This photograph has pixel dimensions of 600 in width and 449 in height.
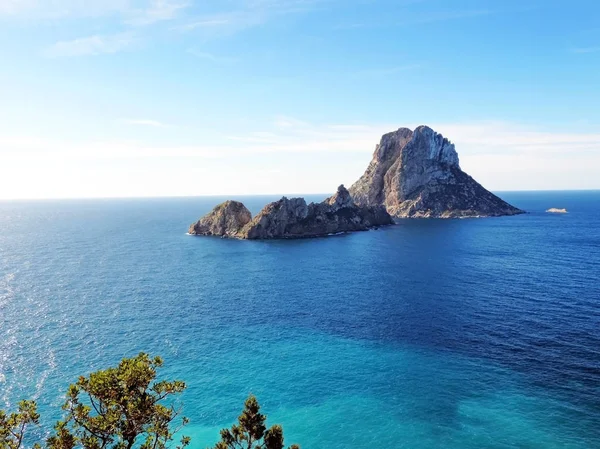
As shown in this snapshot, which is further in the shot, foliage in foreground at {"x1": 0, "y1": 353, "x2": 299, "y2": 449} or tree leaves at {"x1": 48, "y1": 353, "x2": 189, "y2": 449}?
tree leaves at {"x1": 48, "y1": 353, "x2": 189, "y2": 449}

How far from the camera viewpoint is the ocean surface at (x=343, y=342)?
52.7 metres

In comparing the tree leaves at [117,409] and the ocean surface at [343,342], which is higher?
the tree leaves at [117,409]

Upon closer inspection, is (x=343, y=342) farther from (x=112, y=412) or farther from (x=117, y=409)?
(x=112, y=412)

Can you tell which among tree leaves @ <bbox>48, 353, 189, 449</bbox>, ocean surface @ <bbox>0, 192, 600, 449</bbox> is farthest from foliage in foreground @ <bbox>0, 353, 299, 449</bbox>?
ocean surface @ <bbox>0, 192, 600, 449</bbox>

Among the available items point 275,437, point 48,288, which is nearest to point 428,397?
point 275,437

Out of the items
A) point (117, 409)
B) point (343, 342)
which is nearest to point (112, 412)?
point (117, 409)

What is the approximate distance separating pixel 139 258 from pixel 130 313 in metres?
72.6

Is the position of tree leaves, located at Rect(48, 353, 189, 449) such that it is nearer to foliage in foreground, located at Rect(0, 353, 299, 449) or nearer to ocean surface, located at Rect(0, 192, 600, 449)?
foliage in foreground, located at Rect(0, 353, 299, 449)

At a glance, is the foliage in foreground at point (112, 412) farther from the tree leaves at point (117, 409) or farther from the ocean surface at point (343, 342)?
the ocean surface at point (343, 342)

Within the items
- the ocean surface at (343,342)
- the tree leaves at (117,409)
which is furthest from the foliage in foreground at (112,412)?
the ocean surface at (343,342)

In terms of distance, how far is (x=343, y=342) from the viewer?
7750 centimetres

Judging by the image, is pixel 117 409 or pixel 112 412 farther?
pixel 117 409

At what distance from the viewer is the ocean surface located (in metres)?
52.7

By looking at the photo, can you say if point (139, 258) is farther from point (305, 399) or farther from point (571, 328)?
point (571, 328)
